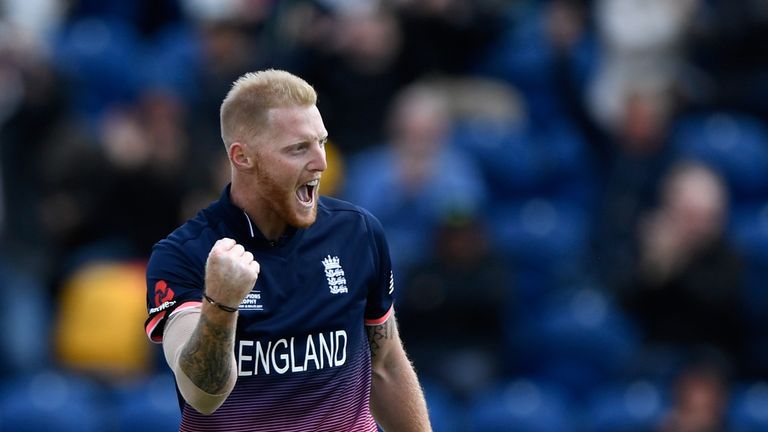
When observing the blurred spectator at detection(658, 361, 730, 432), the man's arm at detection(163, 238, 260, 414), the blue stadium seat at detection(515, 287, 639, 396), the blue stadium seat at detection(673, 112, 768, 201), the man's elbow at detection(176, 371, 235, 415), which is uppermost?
the blue stadium seat at detection(673, 112, 768, 201)

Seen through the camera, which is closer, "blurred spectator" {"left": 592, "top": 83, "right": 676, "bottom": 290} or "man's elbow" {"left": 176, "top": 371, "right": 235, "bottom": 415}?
"man's elbow" {"left": 176, "top": 371, "right": 235, "bottom": 415}

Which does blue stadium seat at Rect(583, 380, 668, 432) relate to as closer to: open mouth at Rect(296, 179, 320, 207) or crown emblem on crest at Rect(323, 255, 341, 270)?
crown emblem on crest at Rect(323, 255, 341, 270)

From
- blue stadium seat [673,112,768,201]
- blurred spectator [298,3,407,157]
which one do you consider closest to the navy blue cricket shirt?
blurred spectator [298,3,407,157]

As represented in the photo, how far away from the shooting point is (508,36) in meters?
12.5

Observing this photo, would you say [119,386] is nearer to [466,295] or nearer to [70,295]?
[70,295]

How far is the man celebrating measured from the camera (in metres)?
4.75

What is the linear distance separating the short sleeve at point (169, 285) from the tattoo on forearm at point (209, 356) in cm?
24

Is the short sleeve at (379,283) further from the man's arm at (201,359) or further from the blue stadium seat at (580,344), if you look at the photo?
the blue stadium seat at (580,344)

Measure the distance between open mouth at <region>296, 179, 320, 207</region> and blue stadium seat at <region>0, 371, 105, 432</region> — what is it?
199 inches

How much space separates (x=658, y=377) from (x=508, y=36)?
12.7 feet

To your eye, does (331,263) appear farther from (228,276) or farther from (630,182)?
(630,182)

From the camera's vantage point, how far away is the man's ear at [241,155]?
4.82m

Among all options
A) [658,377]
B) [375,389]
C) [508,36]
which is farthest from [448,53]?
[375,389]

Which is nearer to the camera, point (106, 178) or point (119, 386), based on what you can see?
point (119, 386)
